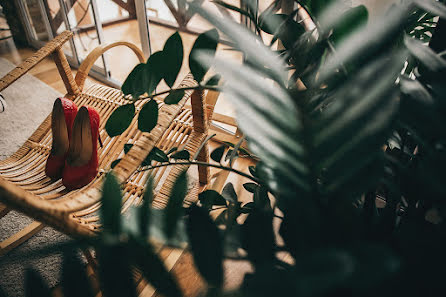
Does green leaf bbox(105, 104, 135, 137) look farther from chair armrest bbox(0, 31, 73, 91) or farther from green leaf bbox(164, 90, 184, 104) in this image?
chair armrest bbox(0, 31, 73, 91)

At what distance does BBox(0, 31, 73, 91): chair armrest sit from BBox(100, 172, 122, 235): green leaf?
1292mm

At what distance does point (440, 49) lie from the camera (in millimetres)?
552

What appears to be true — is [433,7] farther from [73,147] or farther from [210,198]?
[73,147]

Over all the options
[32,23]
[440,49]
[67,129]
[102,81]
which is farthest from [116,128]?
[32,23]

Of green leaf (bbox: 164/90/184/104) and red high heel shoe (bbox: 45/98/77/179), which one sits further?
red high heel shoe (bbox: 45/98/77/179)

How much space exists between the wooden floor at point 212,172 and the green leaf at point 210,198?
0.10m

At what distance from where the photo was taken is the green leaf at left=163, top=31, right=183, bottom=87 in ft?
1.58

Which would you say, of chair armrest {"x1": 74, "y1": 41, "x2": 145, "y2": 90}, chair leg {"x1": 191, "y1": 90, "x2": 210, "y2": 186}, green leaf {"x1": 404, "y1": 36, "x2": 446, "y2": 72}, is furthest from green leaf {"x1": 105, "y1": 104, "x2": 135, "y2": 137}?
chair armrest {"x1": 74, "y1": 41, "x2": 145, "y2": 90}

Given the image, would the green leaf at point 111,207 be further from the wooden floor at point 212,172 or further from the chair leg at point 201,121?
the chair leg at point 201,121

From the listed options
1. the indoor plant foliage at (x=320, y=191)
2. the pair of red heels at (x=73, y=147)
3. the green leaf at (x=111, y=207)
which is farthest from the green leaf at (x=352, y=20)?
the pair of red heels at (x=73, y=147)

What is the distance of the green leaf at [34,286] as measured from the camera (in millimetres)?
281

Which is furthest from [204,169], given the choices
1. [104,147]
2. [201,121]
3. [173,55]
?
[173,55]

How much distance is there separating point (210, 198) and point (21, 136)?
1966 millimetres

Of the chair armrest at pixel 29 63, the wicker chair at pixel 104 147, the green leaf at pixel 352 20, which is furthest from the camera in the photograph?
the chair armrest at pixel 29 63
